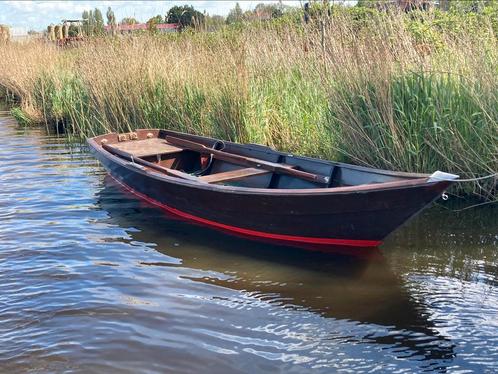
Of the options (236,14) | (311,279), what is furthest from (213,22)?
(311,279)

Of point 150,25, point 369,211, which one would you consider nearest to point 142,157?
point 369,211

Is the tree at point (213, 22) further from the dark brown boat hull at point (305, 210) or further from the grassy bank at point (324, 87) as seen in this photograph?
the dark brown boat hull at point (305, 210)

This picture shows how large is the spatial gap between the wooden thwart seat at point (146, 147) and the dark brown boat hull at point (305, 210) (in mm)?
1396

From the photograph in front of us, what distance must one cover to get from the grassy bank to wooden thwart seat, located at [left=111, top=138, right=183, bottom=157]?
0.96 m

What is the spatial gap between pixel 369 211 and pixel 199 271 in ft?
5.37

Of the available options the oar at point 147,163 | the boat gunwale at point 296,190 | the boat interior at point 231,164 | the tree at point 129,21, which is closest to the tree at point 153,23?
the tree at point 129,21

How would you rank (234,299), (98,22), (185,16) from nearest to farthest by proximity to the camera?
(234,299) < (98,22) < (185,16)

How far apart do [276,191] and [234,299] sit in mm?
1143

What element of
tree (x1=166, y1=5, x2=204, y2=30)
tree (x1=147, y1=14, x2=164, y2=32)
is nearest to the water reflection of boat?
tree (x1=166, y1=5, x2=204, y2=30)

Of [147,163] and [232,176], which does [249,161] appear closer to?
[232,176]

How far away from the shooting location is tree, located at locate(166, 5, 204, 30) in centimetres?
1134

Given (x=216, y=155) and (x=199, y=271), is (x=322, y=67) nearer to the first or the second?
(x=216, y=155)

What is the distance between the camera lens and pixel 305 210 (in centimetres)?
548

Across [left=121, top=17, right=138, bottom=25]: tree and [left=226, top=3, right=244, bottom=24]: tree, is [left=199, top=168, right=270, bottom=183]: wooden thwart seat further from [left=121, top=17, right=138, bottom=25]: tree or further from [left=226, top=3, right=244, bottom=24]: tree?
[left=121, top=17, right=138, bottom=25]: tree
